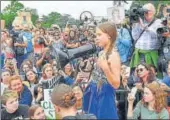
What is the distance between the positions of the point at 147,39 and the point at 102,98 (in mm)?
3071

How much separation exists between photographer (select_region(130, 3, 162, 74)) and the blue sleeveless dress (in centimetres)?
276

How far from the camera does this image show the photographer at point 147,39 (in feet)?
28.5

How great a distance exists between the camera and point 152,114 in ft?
19.4

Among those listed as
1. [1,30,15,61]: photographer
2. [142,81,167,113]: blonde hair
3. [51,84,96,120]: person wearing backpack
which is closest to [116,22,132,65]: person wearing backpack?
[1,30,15,61]: photographer

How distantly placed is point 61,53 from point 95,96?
1.07 m

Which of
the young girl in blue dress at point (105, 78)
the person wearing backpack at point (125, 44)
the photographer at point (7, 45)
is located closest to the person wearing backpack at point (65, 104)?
the young girl in blue dress at point (105, 78)

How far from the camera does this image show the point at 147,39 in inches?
344

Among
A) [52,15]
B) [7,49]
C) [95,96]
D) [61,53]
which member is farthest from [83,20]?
[52,15]

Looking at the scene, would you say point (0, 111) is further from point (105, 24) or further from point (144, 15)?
point (144, 15)

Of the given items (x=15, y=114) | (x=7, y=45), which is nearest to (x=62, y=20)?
(x=7, y=45)

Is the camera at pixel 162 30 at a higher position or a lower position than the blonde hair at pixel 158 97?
higher

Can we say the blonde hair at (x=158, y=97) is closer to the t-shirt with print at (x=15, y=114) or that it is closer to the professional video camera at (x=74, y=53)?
the professional video camera at (x=74, y=53)

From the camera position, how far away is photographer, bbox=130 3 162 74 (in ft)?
28.5

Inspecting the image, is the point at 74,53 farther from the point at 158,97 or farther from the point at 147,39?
the point at 147,39
